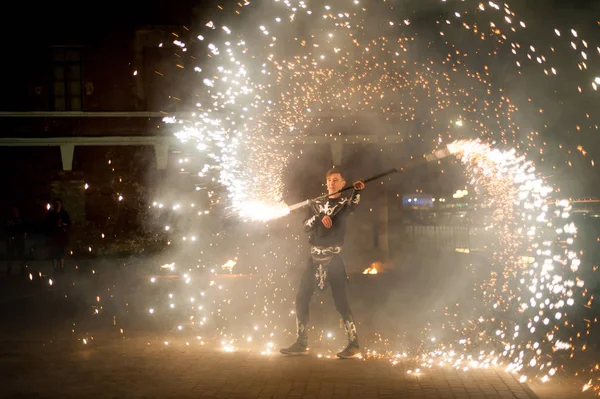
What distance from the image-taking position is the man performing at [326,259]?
7.43 m

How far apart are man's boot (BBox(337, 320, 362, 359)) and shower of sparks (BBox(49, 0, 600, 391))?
83.7 inches

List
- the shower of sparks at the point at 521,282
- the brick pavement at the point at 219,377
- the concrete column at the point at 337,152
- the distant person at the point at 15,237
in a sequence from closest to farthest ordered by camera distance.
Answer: the brick pavement at the point at 219,377 → the shower of sparks at the point at 521,282 → the concrete column at the point at 337,152 → the distant person at the point at 15,237

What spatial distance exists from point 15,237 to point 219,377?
13405 millimetres

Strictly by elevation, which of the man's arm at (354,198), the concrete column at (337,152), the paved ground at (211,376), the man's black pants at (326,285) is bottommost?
the paved ground at (211,376)

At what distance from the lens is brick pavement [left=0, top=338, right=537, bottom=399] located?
5.88 m

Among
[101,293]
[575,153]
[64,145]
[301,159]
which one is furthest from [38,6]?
[575,153]

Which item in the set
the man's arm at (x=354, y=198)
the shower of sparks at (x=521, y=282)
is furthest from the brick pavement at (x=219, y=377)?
the man's arm at (x=354, y=198)

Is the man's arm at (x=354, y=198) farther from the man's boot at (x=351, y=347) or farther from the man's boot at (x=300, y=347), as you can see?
the man's boot at (x=300, y=347)

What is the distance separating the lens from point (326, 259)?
24.5 feet

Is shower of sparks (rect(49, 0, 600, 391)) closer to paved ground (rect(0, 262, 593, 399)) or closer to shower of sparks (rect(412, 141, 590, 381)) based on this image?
shower of sparks (rect(412, 141, 590, 381))

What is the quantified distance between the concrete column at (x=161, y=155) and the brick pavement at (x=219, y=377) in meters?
13.0

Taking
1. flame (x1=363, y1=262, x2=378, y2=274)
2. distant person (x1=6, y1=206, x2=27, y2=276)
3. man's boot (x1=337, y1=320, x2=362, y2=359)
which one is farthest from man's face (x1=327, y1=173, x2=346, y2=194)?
distant person (x1=6, y1=206, x2=27, y2=276)

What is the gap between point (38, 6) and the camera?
20.4 metres

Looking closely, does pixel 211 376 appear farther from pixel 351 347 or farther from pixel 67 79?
pixel 67 79
